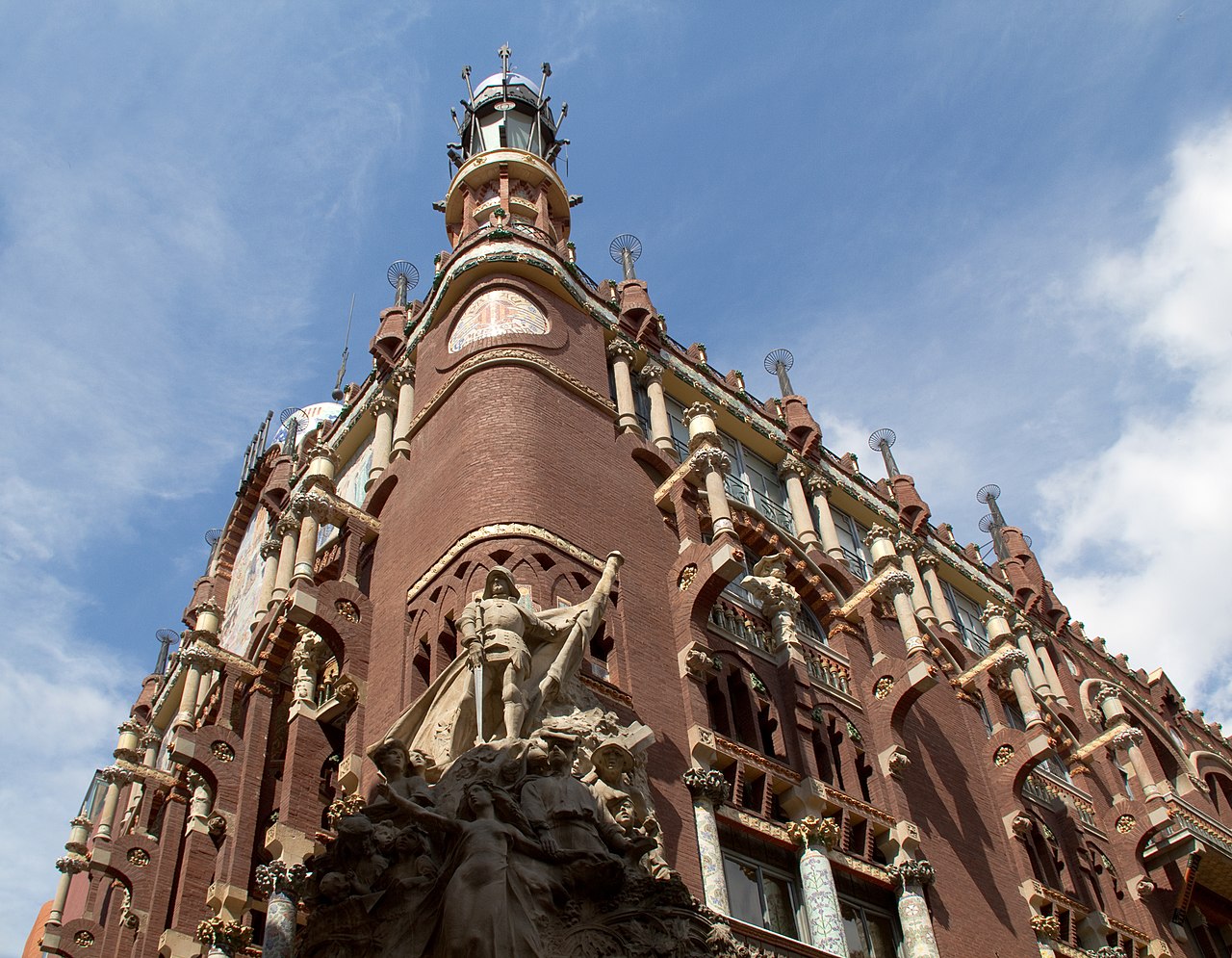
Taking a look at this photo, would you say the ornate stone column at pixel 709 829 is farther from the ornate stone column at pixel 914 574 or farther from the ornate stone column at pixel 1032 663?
the ornate stone column at pixel 1032 663

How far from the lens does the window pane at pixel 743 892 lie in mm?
15875

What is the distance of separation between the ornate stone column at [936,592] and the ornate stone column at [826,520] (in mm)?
2904

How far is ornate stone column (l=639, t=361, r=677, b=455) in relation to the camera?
2239 centimetres

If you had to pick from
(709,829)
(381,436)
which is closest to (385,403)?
(381,436)

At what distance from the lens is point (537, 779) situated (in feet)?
40.7

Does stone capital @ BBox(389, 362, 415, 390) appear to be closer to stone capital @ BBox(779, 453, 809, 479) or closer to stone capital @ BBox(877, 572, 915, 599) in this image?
stone capital @ BBox(779, 453, 809, 479)

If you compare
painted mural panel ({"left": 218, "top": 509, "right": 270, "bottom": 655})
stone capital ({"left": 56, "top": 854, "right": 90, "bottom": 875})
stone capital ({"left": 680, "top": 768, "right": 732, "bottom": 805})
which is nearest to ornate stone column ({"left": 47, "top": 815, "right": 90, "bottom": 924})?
stone capital ({"left": 56, "top": 854, "right": 90, "bottom": 875})

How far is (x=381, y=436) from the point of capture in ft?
75.0

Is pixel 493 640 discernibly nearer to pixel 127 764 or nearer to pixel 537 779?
pixel 537 779

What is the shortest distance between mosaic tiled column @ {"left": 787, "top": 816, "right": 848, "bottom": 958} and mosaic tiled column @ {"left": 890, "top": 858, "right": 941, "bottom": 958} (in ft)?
3.70

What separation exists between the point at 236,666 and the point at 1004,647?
13.9 m

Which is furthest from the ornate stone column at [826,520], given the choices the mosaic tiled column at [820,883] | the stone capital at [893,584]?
the mosaic tiled column at [820,883]

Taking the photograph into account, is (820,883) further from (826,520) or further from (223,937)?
(826,520)

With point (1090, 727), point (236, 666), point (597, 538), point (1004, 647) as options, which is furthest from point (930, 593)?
point (236, 666)
